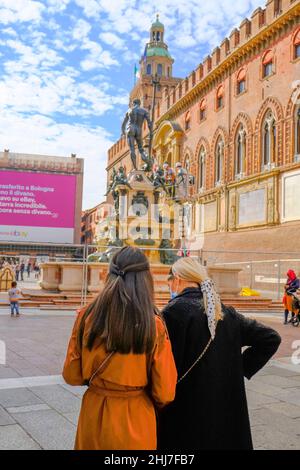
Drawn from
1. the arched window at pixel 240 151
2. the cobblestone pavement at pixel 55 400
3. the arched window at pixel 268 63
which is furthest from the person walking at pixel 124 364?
the arched window at pixel 240 151

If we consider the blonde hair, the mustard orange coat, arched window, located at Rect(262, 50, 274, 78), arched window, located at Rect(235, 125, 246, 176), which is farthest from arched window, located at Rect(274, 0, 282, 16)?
the mustard orange coat

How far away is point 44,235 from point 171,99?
17.2m

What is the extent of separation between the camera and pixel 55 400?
4621mm

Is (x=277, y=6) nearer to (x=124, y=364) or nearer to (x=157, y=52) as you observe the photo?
(x=124, y=364)

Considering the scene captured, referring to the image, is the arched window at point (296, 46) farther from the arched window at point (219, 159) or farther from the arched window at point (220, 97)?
the arched window at point (219, 159)

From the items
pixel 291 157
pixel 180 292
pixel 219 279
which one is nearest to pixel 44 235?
pixel 291 157

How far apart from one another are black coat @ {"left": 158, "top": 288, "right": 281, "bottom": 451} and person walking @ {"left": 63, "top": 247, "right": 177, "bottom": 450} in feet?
0.48

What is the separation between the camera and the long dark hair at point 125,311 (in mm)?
2141

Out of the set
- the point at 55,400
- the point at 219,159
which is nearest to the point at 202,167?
the point at 219,159

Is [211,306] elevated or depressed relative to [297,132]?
depressed

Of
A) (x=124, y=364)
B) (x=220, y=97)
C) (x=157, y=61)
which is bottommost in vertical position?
(x=124, y=364)

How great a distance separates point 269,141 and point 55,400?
23.6 m

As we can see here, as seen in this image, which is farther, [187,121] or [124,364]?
[187,121]

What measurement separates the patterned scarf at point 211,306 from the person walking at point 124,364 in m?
0.25
